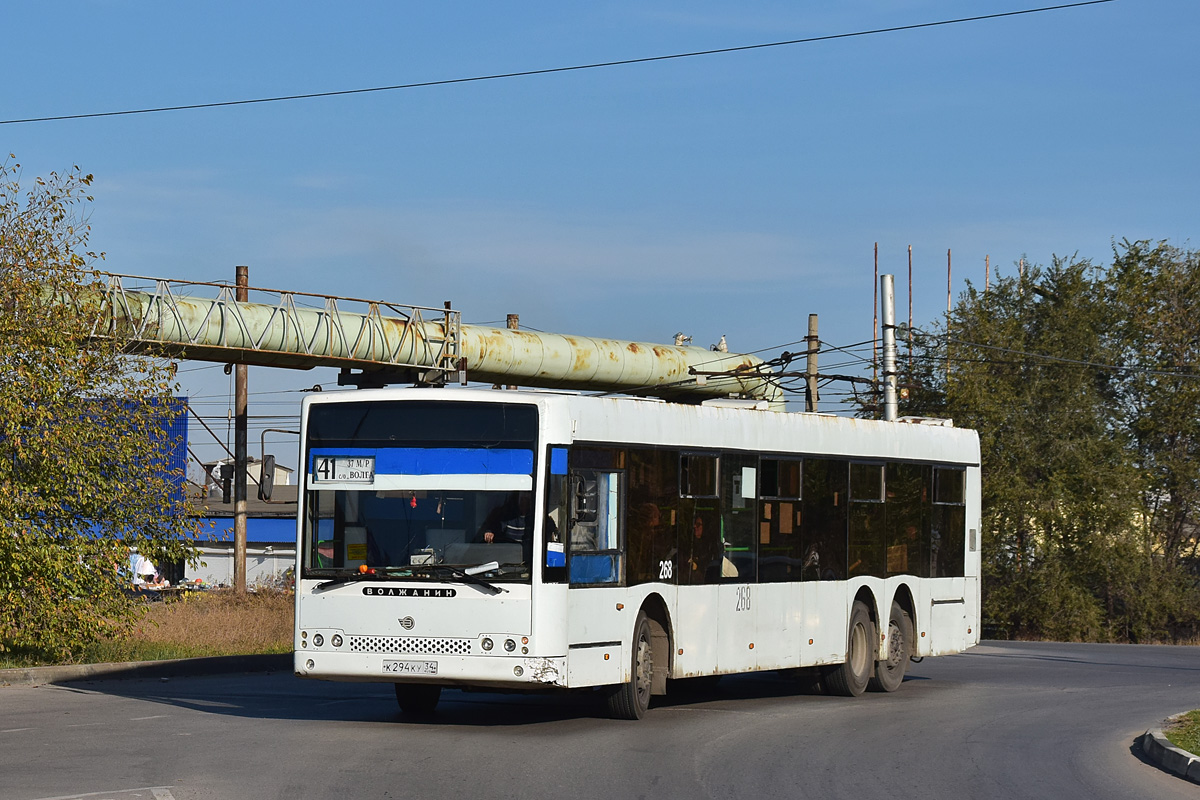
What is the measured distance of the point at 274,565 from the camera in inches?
2515

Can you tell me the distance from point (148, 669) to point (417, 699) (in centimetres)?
532

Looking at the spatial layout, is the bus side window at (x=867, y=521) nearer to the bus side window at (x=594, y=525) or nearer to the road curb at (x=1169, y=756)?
the bus side window at (x=594, y=525)

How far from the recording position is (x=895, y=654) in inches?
736

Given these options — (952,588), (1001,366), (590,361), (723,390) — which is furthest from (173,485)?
(1001,366)

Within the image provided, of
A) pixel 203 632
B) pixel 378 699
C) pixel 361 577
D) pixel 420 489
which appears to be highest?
pixel 420 489

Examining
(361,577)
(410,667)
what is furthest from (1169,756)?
(361,577)

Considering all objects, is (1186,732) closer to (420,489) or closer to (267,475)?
(420,489)

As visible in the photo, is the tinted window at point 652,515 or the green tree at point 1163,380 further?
the green tree at point 1163,380

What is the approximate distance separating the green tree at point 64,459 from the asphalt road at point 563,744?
4.34ft

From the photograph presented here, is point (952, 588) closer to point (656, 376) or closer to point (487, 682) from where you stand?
point (487, 682)

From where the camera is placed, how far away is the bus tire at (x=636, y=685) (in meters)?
14.1

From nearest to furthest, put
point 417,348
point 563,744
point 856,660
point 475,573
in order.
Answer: point 563,744
point 475,573
point 856,660
point 417,348

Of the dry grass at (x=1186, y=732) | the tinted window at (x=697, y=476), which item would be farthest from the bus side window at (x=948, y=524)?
the tinted window at (x=697, y=476)

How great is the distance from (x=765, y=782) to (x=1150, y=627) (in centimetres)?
2949
